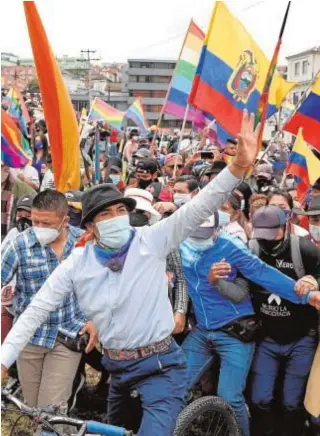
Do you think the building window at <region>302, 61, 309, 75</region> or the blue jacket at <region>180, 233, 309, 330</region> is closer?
the blue jacket at <region>180, 233, 309, 330</region>

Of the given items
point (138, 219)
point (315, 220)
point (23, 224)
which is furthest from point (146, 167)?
point (315, 220)

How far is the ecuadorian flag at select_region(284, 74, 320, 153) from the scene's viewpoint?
267 inches

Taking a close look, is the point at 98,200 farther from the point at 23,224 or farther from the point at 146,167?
the point at 146,167

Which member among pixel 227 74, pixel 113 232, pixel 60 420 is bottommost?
pixel 60 420

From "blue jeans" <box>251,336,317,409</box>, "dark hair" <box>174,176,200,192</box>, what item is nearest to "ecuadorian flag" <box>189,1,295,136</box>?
"dark hair" <box>174,176,200,192</box>

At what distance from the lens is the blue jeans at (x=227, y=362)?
398 centimetres

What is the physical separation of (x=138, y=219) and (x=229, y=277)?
3.10 ft

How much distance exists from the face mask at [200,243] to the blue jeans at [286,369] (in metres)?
0.70

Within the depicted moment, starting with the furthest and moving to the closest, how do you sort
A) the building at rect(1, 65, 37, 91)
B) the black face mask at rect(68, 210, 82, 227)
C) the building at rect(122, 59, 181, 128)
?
the building at rect(122, 59, 181, 128) → the building at rect(1, 65, 37, 91) → the black face mask at rect(68, 210, 82, 227)

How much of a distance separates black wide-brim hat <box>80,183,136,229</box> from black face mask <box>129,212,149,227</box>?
134 cm

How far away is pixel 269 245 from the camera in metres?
3.97

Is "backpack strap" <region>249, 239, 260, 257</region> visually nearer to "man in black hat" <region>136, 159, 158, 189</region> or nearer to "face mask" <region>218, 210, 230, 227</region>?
"face mask" <region>218, 210, 230, 227</region>

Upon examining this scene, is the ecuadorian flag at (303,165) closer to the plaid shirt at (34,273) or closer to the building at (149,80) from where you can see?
the plaid shirt at (34,273)

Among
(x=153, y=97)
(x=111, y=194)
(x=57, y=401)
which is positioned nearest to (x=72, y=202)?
(x=57, y=401)
